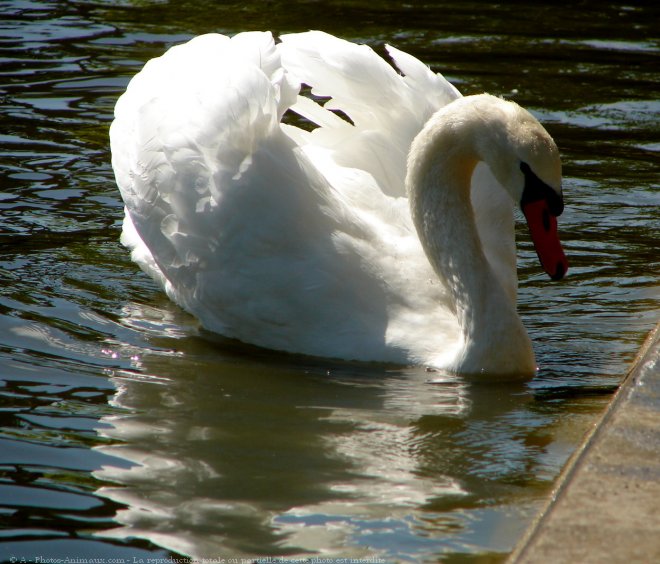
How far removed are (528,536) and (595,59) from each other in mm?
9698

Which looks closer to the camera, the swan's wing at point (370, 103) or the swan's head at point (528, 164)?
the swan's head at point (528, 164)

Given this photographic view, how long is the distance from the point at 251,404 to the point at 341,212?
4.09ft

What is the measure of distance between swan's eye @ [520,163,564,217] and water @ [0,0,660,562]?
2.67 ft

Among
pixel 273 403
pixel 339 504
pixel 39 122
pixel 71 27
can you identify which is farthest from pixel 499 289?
pixel 71 27

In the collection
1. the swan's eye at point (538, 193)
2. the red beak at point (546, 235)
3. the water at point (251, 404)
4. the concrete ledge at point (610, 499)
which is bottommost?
the water at point (251, 404)

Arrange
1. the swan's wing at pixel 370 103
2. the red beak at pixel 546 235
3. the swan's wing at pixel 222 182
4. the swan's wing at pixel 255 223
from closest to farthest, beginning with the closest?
the red beak at pixel 546 235 → the swan's wing at pixel 255 223 → the swan's wing at pixel 222 182 → the swan's wing at pixel 370 103

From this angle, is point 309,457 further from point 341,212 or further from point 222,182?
point 222,182

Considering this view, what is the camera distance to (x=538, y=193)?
582 centimetres

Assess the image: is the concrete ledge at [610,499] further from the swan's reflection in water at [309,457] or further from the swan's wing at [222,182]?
the swan's wing at [222,182]

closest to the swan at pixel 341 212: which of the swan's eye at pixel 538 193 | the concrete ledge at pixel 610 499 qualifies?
the swan's eye at pixel 538 193

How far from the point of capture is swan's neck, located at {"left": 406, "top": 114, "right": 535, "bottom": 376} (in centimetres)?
597

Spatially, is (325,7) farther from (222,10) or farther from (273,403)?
(273,403)

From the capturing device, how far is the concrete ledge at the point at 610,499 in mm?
3748

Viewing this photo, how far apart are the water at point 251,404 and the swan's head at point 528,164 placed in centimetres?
69
